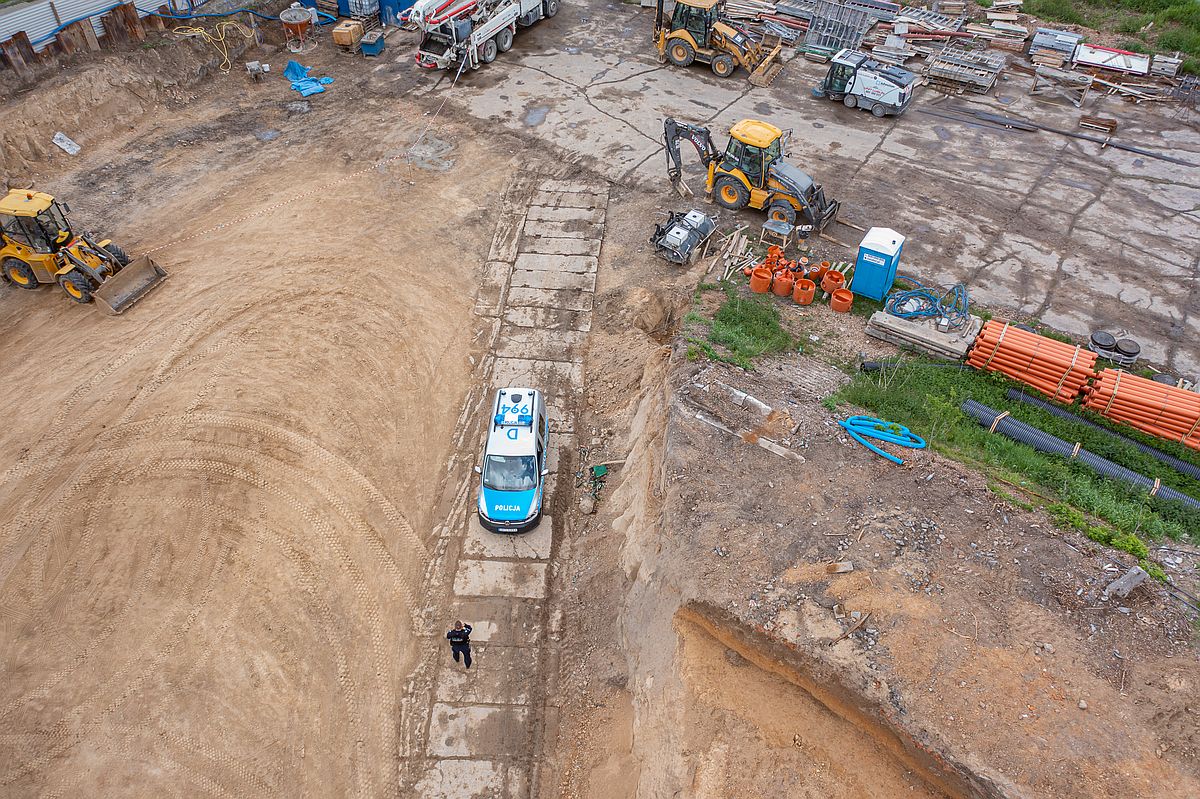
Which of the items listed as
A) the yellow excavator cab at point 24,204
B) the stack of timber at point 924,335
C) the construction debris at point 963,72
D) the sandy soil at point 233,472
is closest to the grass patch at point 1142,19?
the construction debris at point 963,72

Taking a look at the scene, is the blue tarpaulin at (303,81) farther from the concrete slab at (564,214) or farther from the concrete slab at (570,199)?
A: the concrete slab at (564,214)

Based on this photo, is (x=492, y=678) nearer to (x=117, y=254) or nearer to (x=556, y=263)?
(x=556, y=263)

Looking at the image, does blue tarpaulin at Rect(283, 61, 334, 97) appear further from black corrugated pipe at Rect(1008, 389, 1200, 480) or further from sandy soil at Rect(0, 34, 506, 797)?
black corrugated pipe at Rect(1008, 389, 1200, 480)

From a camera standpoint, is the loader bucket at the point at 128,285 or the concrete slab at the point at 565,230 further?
the concrete slab at the point at 565,230

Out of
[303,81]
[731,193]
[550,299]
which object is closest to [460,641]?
[550,299]

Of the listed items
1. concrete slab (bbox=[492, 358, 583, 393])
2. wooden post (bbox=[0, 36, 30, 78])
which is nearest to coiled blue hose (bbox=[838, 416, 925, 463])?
concrete slab (bbox=[492, 358, 583, 393])
